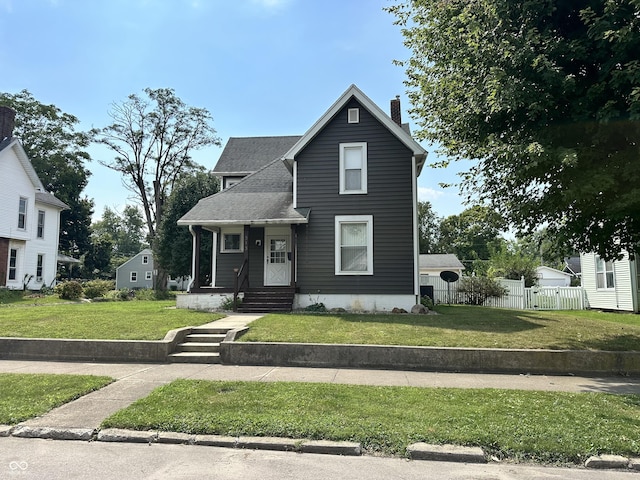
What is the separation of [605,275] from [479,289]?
17.8ft

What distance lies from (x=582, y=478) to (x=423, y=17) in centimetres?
1073

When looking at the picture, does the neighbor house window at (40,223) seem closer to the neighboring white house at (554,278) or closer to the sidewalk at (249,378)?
the sidewalk at (249,378)

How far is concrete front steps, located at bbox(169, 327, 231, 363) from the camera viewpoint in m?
8.80

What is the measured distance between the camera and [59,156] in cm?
4297

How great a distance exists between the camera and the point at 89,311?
13.8 metres

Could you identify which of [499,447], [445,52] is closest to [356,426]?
[499,447]

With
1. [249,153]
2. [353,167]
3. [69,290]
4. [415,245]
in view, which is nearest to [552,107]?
[415,245]

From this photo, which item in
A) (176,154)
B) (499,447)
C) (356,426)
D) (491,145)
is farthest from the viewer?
(176,154)

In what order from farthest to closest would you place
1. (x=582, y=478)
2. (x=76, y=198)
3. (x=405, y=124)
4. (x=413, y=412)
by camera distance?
1. (x=76, y=198)
2. (x=405, y=124)
3. (x=413, y=412)
4. (x=582, y=478)

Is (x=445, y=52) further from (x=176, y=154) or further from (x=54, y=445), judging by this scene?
(x=176, y=154)

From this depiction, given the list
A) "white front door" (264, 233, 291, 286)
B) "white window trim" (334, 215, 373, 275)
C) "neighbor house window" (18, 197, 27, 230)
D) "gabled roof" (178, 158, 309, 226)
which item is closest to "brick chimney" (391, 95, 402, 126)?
"gabled roof" (178, 158, 309, 226)

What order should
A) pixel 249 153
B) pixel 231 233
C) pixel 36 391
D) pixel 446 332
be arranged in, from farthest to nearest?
pixel 249 153 → pixel 231 233 → pixel 446 332 → pixel 36 391

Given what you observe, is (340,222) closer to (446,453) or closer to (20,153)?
(446,453)

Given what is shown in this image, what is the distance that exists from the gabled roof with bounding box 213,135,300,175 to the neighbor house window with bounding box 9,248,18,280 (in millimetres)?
14364
